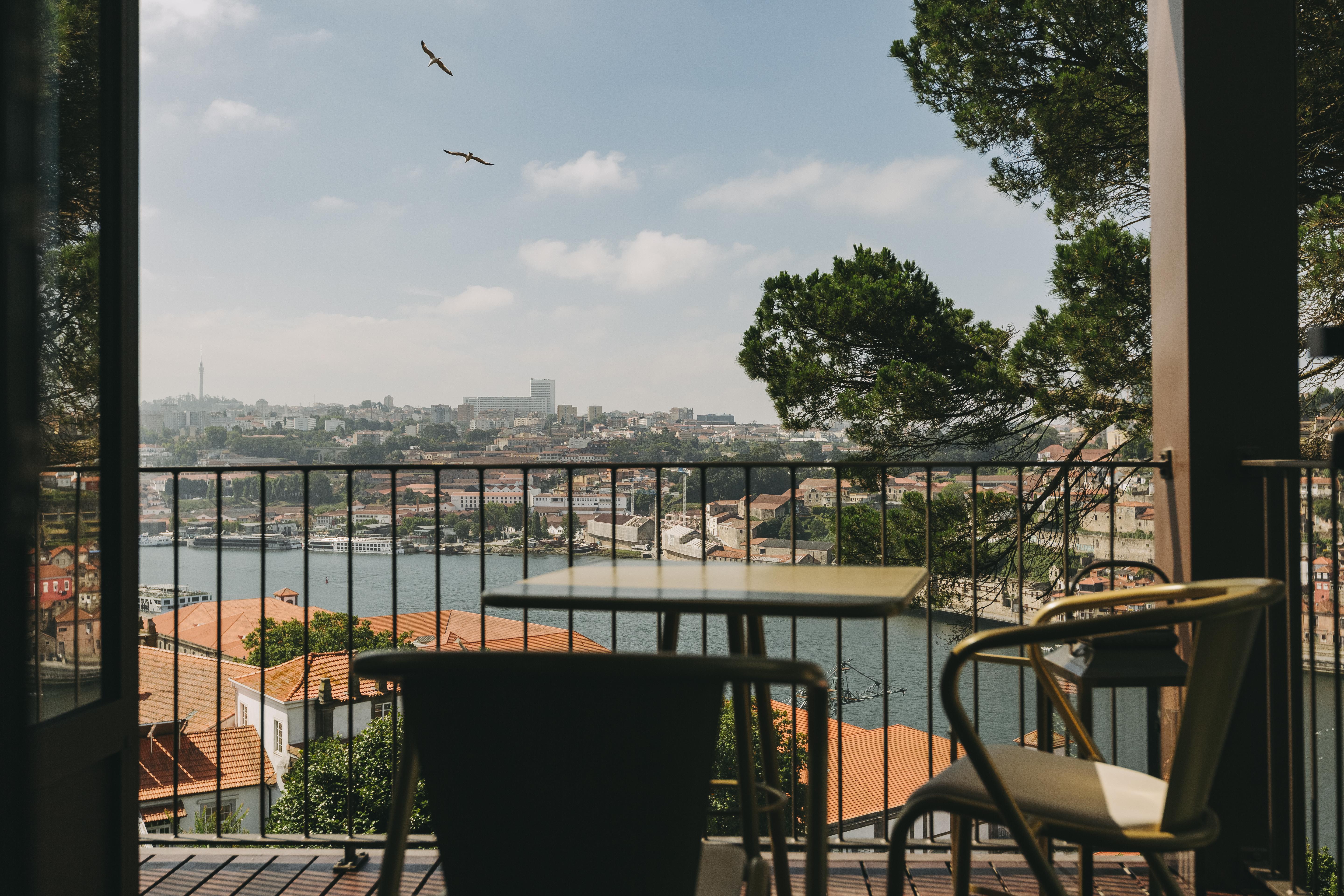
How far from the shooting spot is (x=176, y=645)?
217cm

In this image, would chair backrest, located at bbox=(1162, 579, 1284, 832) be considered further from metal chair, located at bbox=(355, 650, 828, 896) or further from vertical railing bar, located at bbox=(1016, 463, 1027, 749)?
vertical railing bar, located at bbox=(1016, 463, 1027, 749)

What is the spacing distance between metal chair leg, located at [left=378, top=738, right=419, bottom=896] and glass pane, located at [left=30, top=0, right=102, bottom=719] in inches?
34.3

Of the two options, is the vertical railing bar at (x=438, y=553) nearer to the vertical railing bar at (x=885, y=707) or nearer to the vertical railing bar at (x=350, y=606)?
the vertical railing bar at (x=350, y=606)

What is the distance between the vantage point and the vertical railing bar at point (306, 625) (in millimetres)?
2393

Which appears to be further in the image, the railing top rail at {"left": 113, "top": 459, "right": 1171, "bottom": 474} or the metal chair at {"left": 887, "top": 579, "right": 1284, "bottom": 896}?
the railing top rail at {"left": 113, "top": 459, "right": 1171, "bottom": 474}

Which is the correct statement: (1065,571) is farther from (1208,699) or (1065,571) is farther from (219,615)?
(219,615)

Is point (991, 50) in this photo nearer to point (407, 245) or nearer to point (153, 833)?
point (153, 833)

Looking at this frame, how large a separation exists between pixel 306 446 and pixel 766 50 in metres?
31.8

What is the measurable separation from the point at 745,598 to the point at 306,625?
177cm

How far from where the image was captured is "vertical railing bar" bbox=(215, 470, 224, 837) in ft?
7.73

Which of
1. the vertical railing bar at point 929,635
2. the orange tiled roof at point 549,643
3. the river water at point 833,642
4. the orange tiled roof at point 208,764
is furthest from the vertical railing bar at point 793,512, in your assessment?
the orange tiled roof at point 208,764

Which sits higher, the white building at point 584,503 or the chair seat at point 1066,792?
the white building at point 584,503

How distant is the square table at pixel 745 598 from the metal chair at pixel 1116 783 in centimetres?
18

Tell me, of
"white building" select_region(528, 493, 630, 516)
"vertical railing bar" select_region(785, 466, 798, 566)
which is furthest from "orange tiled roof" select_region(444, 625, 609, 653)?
"vertical railing bar" select_region(785, 466, 798, 566)
